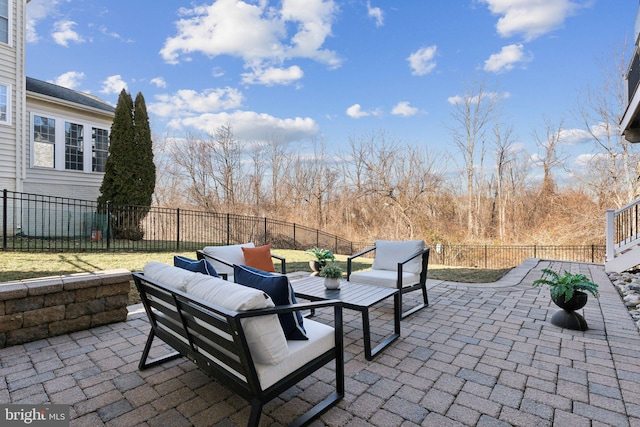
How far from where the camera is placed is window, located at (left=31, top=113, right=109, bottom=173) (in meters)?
9.34

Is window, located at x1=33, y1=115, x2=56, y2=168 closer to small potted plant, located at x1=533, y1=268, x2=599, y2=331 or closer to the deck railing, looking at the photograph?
small potted plant, located at x1=533, y1=268, x2=599, y2=331

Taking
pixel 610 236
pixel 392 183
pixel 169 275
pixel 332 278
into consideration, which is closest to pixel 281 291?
pixel 169 275

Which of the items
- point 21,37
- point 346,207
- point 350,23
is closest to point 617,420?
point 350,23

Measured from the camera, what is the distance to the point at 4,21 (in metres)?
8.40

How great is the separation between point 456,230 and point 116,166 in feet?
44.9

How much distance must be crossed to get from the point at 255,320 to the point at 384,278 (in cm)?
270

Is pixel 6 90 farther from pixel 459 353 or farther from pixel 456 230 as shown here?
pixel 456 230

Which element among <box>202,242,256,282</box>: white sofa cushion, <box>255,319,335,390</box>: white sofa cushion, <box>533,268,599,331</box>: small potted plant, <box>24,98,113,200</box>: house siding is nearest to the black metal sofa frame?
<box>255,319,335,390</box>: white sofa cushion

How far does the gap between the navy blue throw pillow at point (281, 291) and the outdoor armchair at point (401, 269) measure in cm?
208

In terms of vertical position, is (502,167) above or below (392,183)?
above

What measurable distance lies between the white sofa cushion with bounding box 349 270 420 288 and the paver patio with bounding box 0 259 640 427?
21.1 inches

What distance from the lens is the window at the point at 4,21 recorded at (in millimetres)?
8328

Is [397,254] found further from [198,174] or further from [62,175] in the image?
[198,174]

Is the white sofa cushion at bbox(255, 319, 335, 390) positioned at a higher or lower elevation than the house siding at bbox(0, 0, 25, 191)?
lower
